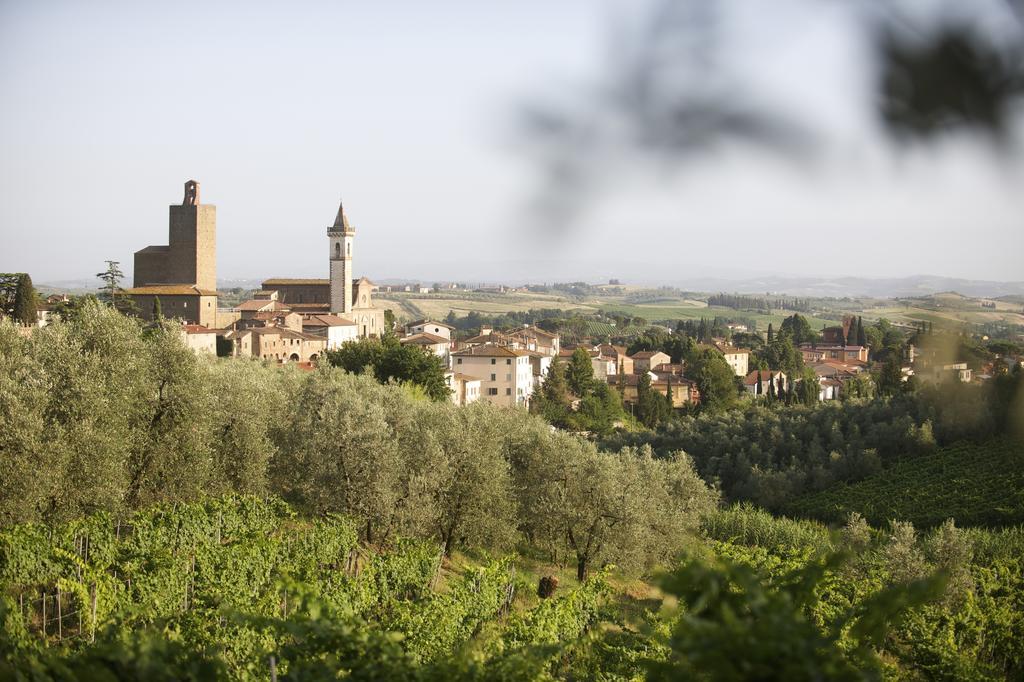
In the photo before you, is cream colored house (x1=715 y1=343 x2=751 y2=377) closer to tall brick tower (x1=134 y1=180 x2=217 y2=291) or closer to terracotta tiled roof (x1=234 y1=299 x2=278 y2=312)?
terracotta tiled roof (x1=234 y1=299 x2=278 y2=312)

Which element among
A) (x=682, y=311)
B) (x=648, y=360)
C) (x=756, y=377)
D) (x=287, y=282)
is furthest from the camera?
(x=682, y=311)

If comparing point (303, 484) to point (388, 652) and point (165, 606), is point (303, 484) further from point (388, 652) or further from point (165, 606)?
point (388, 652)

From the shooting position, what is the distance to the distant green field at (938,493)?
2512 cm

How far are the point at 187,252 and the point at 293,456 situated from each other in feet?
171

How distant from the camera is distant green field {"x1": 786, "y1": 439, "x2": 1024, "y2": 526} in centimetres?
2512

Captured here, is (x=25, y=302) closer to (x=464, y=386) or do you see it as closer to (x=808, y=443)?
(x=464, y=386)

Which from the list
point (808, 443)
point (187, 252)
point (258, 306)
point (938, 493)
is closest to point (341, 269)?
point (258, 306)

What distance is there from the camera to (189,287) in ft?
202

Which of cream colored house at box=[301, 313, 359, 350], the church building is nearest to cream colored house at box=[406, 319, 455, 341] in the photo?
the church building

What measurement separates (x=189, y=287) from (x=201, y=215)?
8.56 metres

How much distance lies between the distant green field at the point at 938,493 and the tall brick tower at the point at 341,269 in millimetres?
46057

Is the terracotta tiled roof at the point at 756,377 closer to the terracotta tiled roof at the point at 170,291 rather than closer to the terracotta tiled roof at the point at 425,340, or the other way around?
the terracotta tiled roof at the point at 425,340

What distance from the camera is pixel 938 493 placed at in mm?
27938

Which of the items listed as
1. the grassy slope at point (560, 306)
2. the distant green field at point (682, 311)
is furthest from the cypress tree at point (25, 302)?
the grassy slope at point (560, 306)
